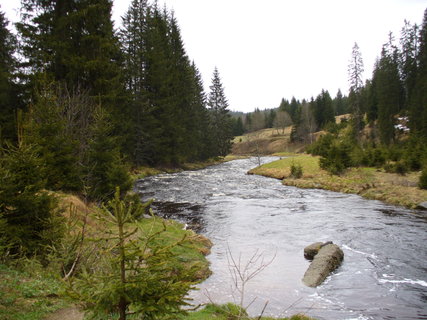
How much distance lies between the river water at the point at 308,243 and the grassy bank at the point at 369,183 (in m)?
1.88

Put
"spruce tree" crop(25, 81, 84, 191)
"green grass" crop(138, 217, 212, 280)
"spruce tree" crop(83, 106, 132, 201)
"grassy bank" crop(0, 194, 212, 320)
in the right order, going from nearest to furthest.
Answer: "grassy bank" crop(0, 194, 212, 320)
"green grass" crop(138, 217, 212, 280)
"spruce tree" crop(25, 81, 84, 191)
"spruce tree" crop(83, 106, 132, 201)

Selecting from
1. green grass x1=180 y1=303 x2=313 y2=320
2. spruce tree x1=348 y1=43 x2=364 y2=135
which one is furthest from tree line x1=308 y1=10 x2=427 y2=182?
green grass x1=180 y1=303 x2=313 y2=320

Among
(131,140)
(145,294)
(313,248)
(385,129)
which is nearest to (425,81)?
(385,129)

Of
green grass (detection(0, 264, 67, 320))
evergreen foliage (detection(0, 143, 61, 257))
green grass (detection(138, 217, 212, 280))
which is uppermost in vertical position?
evergreen foliage (detection(0, 143, 61, 257))

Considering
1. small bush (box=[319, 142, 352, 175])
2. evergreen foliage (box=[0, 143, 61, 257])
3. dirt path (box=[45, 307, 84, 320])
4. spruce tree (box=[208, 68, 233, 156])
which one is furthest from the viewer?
spruce tree (box=[208, 68, 233, 156])

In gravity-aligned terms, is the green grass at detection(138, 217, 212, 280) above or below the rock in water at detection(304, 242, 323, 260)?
above

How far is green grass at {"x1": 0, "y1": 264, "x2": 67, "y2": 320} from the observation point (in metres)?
5.32

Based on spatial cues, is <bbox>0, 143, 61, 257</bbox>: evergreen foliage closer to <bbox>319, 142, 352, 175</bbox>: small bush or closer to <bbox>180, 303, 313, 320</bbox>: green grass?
<bbox>180, 303, 313, 320</bbox>: green grass

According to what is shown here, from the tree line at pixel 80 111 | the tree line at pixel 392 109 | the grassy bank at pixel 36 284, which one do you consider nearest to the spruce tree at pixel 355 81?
the tree line at pixel 392 109

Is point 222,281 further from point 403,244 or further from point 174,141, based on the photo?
point 174,141

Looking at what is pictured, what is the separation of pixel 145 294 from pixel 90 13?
2357 cm

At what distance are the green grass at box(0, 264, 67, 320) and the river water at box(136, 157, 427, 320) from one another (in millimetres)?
3873

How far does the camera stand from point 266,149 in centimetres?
10394

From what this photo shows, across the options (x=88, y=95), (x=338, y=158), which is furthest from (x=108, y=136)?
(x=338, y=158)
